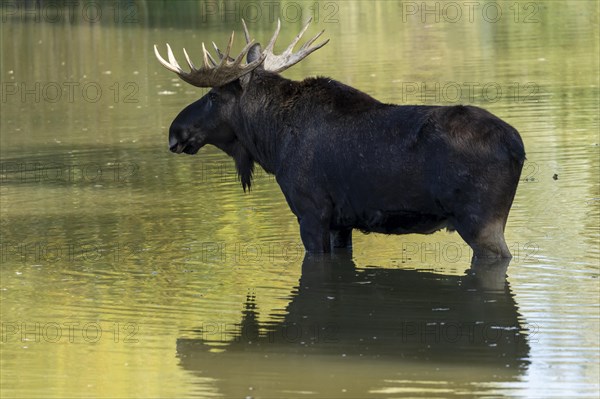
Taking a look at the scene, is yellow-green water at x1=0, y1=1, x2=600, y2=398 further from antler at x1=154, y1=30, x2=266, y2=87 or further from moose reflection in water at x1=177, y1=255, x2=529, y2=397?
antler at x1=154, y1=30, x2=266, y2=87

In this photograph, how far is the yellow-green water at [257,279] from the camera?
380 inches

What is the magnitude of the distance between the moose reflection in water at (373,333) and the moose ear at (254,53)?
81.5 inches

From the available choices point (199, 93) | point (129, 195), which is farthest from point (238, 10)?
point (129, 195)

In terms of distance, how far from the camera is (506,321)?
1077cm

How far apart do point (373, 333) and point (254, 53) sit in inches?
150

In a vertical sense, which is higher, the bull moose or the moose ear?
the moose ear

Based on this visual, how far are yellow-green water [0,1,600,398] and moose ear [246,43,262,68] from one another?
5.23 feet

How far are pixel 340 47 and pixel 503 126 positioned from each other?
2025 cm

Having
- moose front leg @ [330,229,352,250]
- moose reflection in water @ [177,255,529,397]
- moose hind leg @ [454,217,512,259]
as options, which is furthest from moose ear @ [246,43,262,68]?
moose hind leg @ [454,217,512,259]

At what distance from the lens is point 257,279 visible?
40.5 ft

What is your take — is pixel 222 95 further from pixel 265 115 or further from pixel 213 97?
pixel 265 115

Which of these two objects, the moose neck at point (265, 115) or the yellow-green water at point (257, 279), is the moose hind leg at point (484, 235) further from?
the moose neck at point (265, 115)

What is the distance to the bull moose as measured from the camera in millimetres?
11766

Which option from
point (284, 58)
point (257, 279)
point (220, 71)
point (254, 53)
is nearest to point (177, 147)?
point (220, 71)
